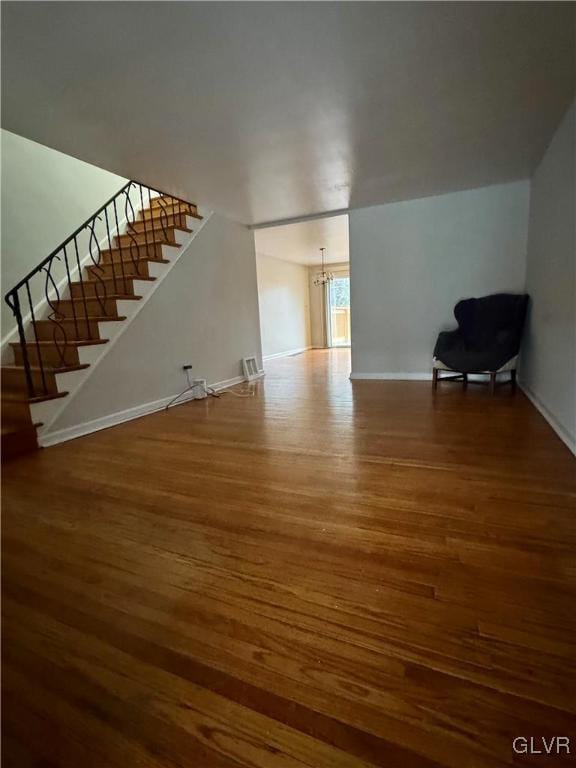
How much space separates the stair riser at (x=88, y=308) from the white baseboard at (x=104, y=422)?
3.11ft

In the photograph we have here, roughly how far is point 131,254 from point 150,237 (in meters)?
0.53

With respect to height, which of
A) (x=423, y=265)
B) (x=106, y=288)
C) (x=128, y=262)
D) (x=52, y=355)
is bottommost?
(x=52, y=355)

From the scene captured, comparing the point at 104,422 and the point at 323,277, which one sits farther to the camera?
the point at 323,277

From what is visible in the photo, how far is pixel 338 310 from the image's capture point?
379 inches

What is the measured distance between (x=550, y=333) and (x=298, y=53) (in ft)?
8.49

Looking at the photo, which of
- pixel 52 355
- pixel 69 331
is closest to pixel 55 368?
pixel 52 355

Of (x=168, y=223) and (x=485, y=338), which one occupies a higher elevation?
(x=168, y=223)

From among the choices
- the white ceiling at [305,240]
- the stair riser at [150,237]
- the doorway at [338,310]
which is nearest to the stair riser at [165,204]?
the stair riser at [150,237]

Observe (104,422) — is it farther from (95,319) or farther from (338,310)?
(338,310)

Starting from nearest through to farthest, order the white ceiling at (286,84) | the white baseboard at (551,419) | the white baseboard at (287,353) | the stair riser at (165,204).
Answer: the white ceiling at (286,84) → the white baseboard at (551,419) → the stair riser at (165,204) → the white baseboard at (287,353)

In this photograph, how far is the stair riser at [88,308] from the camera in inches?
132

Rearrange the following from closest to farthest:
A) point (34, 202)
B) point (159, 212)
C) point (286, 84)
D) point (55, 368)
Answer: point (286, 84) < point (55, 368) < point (34, 202) < point (159, 212)

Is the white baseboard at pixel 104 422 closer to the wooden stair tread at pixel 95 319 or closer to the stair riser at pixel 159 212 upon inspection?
the wooden stair tread at pixel 95 319

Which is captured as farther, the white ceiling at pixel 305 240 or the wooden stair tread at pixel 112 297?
the white ceiling at pixel 305 240
